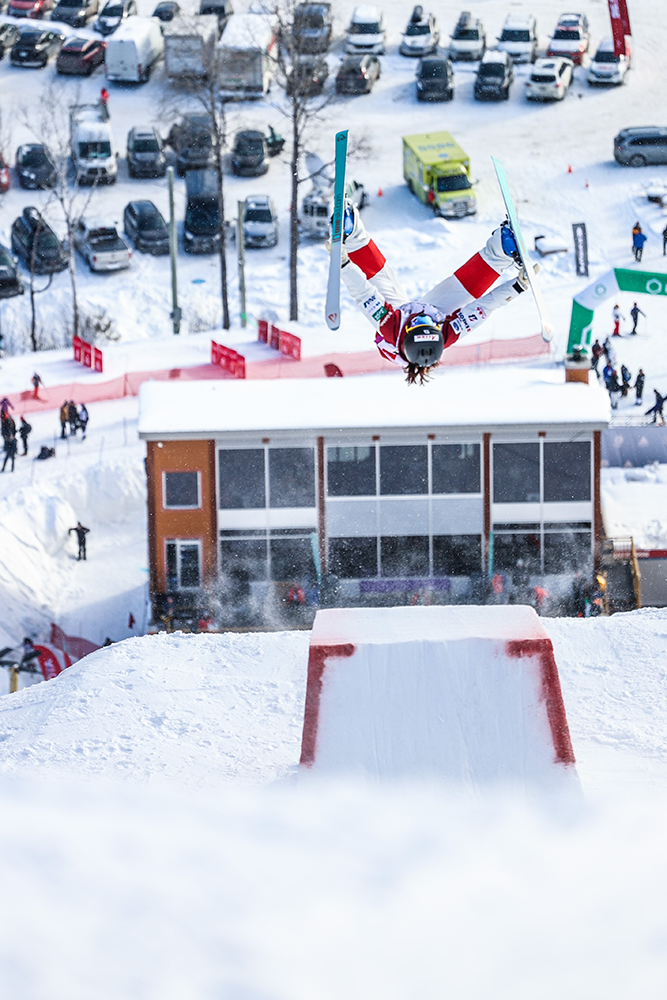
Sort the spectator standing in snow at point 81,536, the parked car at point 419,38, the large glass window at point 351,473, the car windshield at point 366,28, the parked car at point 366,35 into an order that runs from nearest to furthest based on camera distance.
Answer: the large glass window at point 351,473
the spectator standing in snow at point 81,536
the parked car at point 366,35
the car windshield at point 366,28
the parked car at point 419,38

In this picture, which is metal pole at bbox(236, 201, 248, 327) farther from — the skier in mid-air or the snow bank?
the skier in mid-air

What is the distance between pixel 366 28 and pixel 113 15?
782 centimetres

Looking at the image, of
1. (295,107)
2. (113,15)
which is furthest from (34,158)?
(113,15)

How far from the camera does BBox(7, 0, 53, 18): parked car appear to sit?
155ft

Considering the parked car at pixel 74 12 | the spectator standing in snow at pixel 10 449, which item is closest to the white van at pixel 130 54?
the parked car at pixel 74 12

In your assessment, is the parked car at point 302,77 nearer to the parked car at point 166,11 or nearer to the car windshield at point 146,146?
the car windshield at point 146,146

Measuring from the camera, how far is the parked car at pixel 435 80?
4278 cm

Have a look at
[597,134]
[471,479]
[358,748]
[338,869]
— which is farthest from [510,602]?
[597,134]

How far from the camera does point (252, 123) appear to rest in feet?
137

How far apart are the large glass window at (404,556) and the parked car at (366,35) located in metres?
27.2

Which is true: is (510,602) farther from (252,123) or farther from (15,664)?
(252,123)

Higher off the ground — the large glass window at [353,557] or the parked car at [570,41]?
the parked car at [570,41]

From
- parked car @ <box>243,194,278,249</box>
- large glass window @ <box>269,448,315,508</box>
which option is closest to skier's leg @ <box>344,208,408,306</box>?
large glass window @ <box>269,448,315,508</box>

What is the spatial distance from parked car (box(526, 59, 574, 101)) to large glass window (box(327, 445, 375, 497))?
24036 mm
